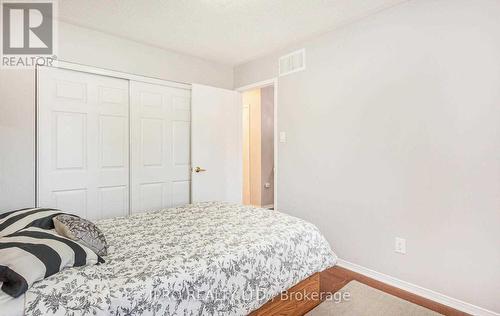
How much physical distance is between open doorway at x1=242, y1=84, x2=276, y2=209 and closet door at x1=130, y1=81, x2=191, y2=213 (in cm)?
181

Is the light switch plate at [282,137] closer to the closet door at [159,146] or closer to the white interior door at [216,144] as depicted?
the white interior door at [216,144]

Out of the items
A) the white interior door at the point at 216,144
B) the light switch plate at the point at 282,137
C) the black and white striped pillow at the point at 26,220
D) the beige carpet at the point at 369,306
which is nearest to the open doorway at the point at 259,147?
the white interior door at the point at 216,144

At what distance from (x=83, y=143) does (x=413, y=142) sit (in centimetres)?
315

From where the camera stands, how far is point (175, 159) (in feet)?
11.1

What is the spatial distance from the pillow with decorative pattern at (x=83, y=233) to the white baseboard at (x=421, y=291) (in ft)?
7.35

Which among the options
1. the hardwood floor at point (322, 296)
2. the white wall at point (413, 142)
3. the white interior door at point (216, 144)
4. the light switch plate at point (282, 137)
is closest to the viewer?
the hardwood floor at point (322, 296)

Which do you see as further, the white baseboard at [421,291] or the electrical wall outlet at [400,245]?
the electrical wall outlet at [400,245]

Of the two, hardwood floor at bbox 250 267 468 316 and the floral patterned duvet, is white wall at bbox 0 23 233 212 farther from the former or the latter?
hardwood floor at bbox 250 267 468 316

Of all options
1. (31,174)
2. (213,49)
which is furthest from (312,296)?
(213,49)

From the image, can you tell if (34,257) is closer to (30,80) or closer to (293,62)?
(30,80)

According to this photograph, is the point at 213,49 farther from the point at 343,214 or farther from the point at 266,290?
the point at 266,290

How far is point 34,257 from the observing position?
1040 mm

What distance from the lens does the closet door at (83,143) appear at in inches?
98.1

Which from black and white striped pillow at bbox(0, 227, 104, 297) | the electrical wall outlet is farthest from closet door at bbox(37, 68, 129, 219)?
the electrical wall outlet
